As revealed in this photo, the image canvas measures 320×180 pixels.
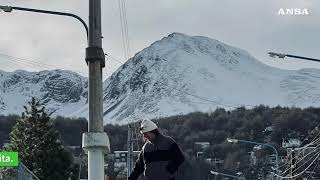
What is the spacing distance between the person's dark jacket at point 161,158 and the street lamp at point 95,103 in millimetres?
1513

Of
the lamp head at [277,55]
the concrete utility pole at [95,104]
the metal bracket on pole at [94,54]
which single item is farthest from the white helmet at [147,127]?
the lamp head at [277,55]

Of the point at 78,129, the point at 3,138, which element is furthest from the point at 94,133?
the point at 78,129

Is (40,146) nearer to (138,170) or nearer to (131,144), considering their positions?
(131,144)

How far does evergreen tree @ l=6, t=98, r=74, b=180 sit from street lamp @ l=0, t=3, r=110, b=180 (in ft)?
131

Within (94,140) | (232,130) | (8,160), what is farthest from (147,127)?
(232,130)

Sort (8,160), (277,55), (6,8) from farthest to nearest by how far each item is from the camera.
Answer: (8,160) < (277,55) < (6,8)

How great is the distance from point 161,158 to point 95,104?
184 cm

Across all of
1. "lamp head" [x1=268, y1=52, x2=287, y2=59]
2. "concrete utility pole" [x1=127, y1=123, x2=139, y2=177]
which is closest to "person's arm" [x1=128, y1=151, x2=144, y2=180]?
"lamp head" [x1=268, y1=52, x2=287, y2=59]

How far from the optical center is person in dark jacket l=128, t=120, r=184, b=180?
8.38m

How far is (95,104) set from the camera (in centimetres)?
1001

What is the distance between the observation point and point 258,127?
295 ft

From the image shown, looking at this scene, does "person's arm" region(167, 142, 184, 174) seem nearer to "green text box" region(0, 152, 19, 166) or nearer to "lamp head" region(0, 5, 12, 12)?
"lamp head" region(0, 5, 12, 12)

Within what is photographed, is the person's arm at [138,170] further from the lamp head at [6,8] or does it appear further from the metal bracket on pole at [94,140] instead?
the lamp head at [6,8]

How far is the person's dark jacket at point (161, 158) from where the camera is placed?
8383mm
